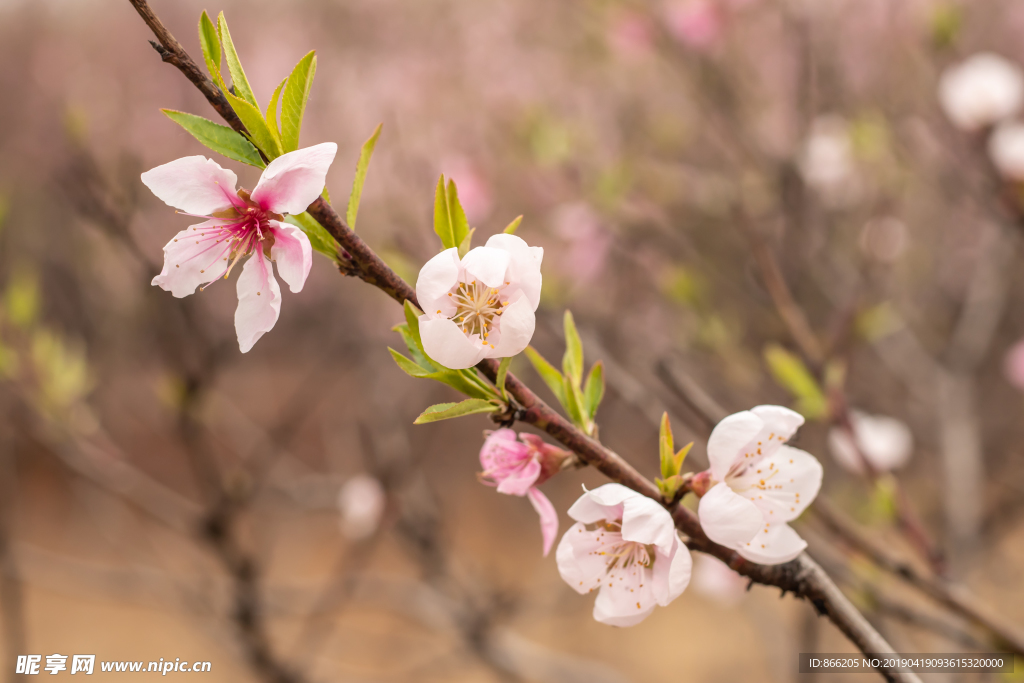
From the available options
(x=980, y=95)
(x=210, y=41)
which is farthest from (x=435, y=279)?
(x=980, y=95)

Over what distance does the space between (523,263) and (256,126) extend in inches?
9.2

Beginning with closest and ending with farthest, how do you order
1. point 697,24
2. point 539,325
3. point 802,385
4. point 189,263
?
1. point 189,263
2. point 802,385
3. point 539,325
4. point 697,24

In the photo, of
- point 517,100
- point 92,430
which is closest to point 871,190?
point 517,100

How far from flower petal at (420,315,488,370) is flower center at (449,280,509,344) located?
0.07m

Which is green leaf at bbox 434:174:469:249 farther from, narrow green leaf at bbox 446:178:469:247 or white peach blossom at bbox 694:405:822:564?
white peach blossom at bbox 694:405:822:564

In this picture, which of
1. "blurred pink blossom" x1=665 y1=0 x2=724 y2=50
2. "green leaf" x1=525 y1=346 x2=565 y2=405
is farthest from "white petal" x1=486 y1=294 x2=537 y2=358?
"blurred pink blossom" x1=665 y1=0 x2=724 y2=50

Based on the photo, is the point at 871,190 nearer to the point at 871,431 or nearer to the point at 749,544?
the point at 871,431

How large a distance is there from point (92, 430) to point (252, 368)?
14.2 ft

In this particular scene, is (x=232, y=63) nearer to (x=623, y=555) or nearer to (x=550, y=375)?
(x=550, y=375)

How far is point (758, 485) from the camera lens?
0.61 meters

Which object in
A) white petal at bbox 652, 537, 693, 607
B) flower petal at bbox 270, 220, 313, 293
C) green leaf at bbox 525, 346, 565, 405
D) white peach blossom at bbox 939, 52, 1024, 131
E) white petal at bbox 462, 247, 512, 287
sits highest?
white peach blossom at bbox 939, 52, 1024, 131

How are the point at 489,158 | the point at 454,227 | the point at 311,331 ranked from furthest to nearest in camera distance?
the point at 311,331 < the point at 489,158 < the point at 454,227

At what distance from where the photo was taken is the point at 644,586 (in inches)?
22.1

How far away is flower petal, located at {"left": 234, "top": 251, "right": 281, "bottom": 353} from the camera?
50 centimetres
